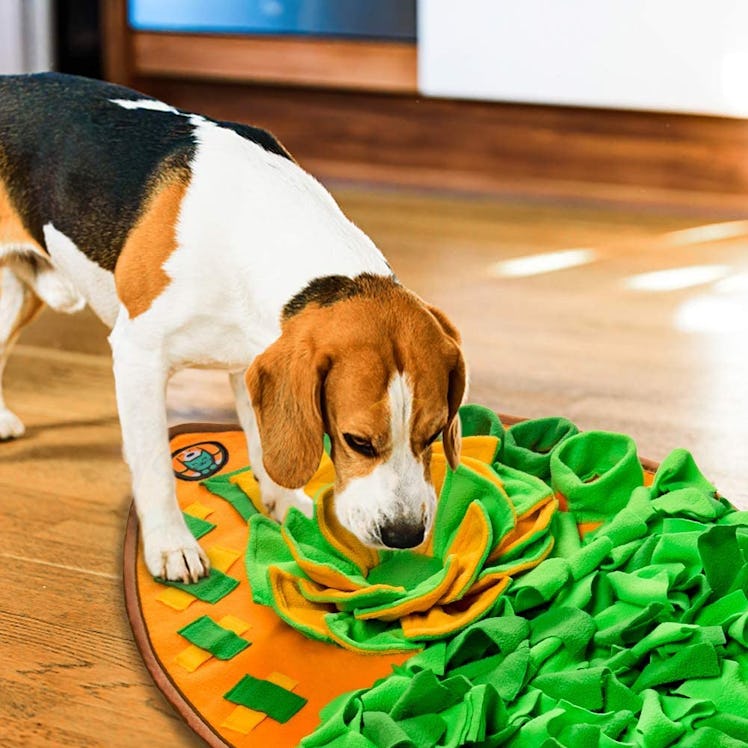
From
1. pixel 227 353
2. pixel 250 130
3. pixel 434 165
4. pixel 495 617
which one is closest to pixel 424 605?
pixel 495 617

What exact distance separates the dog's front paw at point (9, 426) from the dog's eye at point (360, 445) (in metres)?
1.01

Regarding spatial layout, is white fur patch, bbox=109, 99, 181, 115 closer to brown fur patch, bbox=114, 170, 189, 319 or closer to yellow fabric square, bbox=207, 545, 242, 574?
brown fur patch, bbox=114, 170, 189, 319

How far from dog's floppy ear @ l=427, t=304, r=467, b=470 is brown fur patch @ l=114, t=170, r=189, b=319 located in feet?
1.36

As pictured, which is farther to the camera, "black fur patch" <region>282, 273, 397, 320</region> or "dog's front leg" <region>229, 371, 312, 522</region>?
"dog's front leg" <region>229, 371, 312, 522</region>

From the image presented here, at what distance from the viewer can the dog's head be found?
1.63 metres

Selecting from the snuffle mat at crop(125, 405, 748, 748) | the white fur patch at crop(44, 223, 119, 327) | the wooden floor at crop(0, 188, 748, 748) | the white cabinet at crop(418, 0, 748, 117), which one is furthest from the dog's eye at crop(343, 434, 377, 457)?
the white cabinet at crop(418, 0, 748, 117)

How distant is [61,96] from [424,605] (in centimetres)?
105

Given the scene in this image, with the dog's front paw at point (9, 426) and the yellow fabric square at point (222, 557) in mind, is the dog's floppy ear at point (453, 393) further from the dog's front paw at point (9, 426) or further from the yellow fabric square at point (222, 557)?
the dog's front paw at point (9, 426)

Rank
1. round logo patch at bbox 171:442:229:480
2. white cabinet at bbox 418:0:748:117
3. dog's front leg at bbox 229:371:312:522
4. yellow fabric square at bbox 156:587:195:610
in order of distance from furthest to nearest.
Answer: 1. white cabinet at bbox 418:0:748:117
2. round logo patch at bbox 171:442:229:480
3. dog's front leg at bbox 229:371:312:522
4. yellow fabric square at bbox 156:587:195:610

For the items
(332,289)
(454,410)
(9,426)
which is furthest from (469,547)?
(9,426)

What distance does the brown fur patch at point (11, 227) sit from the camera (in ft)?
6.86

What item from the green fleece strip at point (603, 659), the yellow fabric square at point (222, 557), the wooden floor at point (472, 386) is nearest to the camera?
the green fleece strip at point (603, 659)

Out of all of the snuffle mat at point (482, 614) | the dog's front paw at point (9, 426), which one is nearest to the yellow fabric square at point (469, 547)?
the snuffle mat at point (482, 614)

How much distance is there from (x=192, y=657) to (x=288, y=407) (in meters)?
0.39
